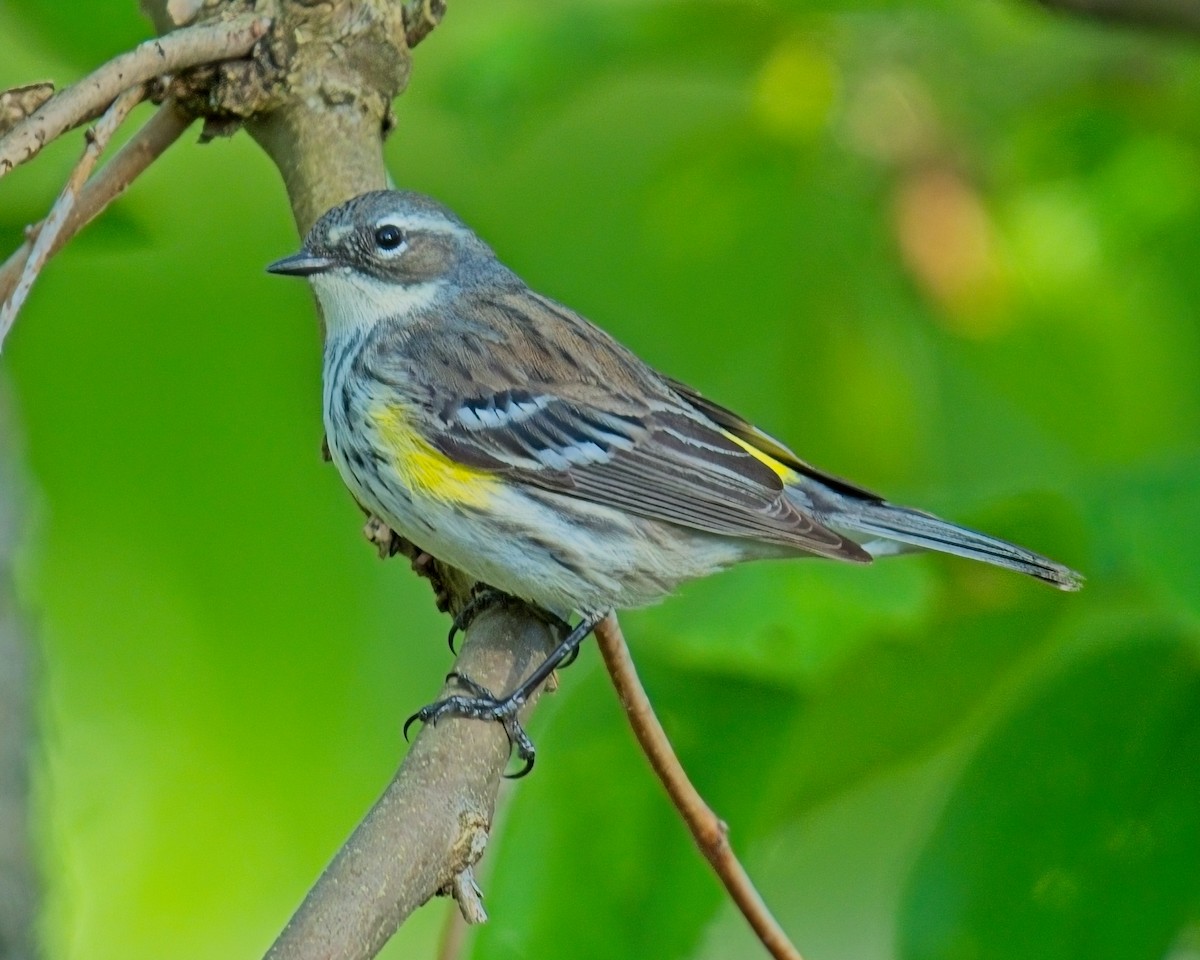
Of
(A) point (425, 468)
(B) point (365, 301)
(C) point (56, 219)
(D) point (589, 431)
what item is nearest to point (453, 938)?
(A) point (425, 468)

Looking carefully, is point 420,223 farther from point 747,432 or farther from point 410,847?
point 410,847

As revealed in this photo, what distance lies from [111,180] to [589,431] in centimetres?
117

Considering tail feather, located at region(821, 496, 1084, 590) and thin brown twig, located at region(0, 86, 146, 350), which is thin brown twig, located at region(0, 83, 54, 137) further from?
tail feather, located at region(821, 496, 1084, 590)

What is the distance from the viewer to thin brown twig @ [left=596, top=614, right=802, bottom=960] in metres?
2.27

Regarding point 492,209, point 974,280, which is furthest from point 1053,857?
point 492,209

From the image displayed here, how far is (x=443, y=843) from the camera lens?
218 centimetres

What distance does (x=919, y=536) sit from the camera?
3.16 metres

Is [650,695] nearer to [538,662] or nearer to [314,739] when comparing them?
[538,662]

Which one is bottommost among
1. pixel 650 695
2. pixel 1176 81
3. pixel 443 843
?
pixel 443 843

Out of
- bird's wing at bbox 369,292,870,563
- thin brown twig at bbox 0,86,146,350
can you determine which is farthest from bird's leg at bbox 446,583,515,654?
thin brown twig at bbox 0,86,146,350

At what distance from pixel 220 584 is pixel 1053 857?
4.67 feet

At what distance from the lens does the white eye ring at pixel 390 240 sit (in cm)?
321

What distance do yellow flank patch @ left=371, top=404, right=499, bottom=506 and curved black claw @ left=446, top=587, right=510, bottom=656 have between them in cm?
17

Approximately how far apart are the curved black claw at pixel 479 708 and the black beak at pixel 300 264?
94 cm
